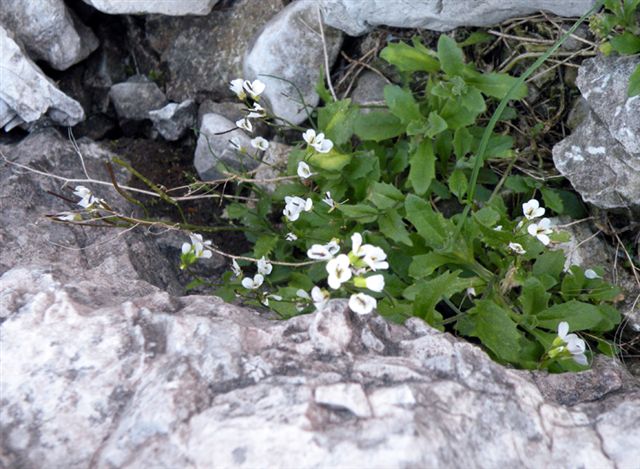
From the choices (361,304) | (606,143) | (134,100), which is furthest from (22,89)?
(606,143)

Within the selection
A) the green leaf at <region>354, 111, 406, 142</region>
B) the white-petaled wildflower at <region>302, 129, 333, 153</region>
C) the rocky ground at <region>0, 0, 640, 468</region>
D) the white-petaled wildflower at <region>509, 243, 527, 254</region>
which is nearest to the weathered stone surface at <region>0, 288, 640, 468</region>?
the rocky ground at <region>0, 0, 640, 468</region>

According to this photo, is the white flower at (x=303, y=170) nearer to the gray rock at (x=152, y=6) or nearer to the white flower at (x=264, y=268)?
the white flower at (x=264, y=268)

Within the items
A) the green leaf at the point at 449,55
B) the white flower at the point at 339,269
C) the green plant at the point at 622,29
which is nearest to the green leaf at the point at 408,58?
the green leaf at the point at 449,55

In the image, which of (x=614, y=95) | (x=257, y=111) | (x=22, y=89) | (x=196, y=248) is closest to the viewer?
(x=614, y=95)

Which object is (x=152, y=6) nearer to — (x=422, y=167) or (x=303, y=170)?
(x=303, y=170)

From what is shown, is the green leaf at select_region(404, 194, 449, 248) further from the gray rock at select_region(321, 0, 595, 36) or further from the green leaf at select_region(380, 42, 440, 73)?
the gray rock at select_region(321, 0, 595, 36)

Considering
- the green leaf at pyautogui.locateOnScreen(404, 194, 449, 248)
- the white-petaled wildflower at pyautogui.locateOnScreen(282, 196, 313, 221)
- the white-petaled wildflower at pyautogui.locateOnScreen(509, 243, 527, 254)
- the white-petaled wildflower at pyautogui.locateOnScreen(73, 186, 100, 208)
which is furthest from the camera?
the white-petaled wildflower at pyautogui.locateOnScreen(282, 196, 313, 221)

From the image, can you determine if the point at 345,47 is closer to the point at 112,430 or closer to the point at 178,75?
the point at 178,75
